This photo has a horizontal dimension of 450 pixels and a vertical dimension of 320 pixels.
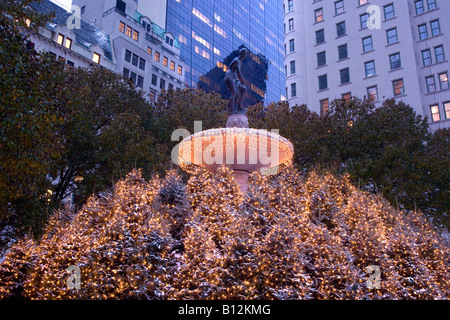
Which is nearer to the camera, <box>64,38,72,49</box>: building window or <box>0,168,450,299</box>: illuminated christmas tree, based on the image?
<box>0,168,450,299</box>: illuminated christmas tree

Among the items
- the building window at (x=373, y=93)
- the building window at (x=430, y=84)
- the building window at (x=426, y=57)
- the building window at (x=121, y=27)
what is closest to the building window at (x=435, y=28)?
the building window at (x=426, y=57)

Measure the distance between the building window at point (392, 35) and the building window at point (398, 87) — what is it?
17.9 ft

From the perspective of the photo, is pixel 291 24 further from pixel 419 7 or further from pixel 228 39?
pixel 228 39

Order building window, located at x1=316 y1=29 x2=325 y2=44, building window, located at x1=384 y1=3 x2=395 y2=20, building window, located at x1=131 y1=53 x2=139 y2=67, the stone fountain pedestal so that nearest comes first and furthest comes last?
the stone fountain pedestal → building window, located at x1=384 y1=3 x2=395 y2=20 → building window, located at x1=316 y1=29 x2=325 y2=44 → building window, located at x1=131 y1=53 x2=139 y2=67

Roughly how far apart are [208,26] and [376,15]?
60.6m

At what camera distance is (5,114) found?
371 inches

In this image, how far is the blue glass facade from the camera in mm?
85750

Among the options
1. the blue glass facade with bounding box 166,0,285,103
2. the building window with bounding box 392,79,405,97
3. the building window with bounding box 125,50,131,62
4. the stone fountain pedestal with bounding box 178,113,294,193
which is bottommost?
the stone fountain pedestal with bounding box 178,113,294,193

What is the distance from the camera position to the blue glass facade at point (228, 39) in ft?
281

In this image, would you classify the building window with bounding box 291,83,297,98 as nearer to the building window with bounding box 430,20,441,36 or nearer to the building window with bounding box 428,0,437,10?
the building window with bounding box 430,20,441,36

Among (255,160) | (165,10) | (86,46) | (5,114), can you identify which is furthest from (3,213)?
(165,10)

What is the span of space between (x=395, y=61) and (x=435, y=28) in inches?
239

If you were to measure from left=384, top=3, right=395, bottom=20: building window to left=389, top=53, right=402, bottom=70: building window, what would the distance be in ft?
17.9

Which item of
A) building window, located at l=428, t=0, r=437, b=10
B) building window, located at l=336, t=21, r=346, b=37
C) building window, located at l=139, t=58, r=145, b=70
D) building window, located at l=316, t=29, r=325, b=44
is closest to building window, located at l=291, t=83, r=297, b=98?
building window, located at l=316, t=29, r=325, b=44
